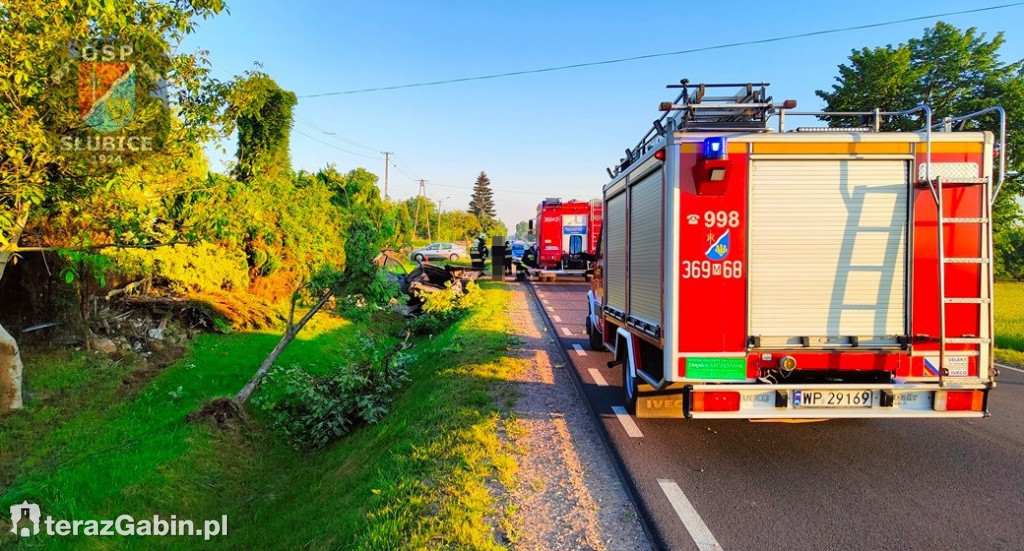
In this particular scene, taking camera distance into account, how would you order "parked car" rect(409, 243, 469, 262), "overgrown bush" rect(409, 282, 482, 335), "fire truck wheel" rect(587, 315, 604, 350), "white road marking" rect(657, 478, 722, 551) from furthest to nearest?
1. "parked car" rect(409, 243, 469, 262)
2. "overgrown bush" rect(409, 282, 482, 335)
3. "fire truck wheel" rect(587, 315, 604, 350)
4. "white road marking" rect(657, 478, 722, 551)

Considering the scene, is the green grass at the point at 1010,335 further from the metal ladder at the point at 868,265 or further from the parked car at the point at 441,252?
the parked car at the point at 441,252

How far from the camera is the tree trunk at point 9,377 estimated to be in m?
7.46

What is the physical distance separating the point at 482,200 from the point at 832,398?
423ft

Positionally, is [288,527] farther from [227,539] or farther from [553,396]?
[553,396]

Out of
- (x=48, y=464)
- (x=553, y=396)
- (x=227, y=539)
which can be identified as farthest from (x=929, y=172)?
(x=48, y=464)

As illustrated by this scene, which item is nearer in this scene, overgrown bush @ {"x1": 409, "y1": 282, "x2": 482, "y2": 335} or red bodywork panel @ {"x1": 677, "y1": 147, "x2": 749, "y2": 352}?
red bodywork panel @ {"x1": 677, "y1": 147, "x2": 749, "y2": 352}

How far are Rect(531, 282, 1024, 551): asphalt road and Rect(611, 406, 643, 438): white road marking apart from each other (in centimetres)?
2

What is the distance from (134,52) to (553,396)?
632 centimetres

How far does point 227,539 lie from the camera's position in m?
5.49

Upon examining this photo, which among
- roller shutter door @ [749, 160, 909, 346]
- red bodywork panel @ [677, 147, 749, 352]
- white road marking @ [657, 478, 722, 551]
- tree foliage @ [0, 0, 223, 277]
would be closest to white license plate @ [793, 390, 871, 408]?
roller shutter door @ [749, 160, 909, 346]

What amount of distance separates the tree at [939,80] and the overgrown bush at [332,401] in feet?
78.7

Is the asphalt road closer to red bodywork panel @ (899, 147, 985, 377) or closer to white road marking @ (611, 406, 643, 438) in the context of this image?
white road marking @ (611, 406, 643, 438)

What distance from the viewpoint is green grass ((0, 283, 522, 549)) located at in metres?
4.02

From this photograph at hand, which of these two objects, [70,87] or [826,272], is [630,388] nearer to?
[826,272]
